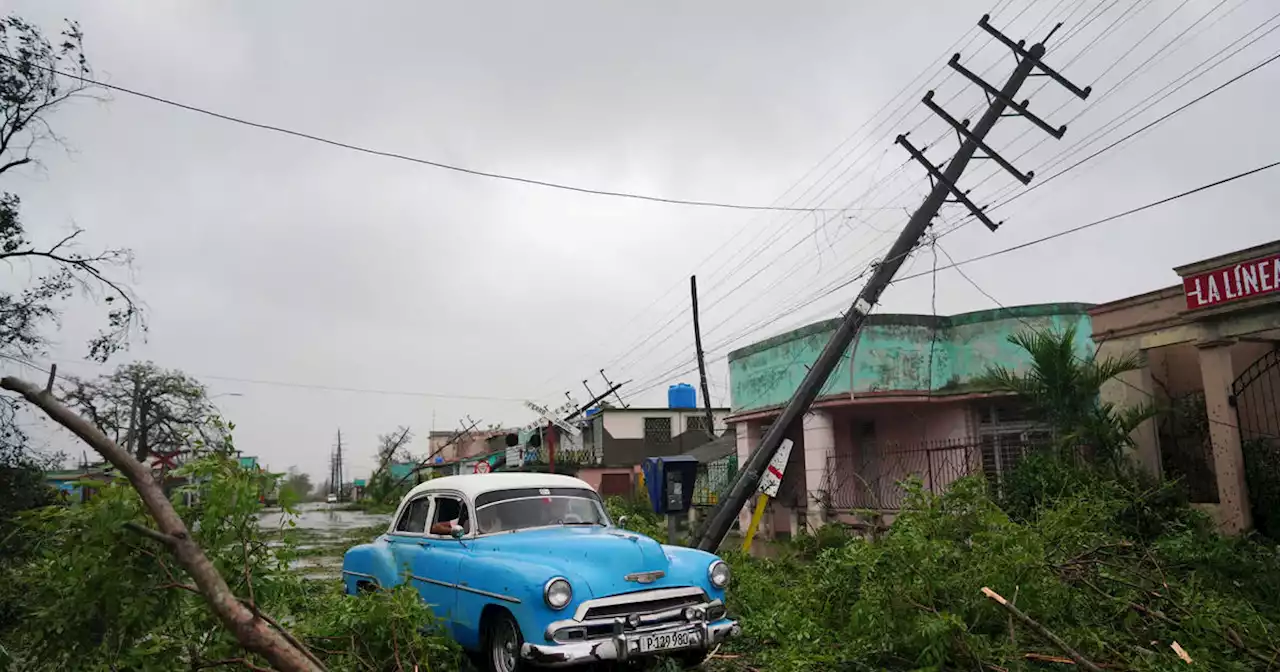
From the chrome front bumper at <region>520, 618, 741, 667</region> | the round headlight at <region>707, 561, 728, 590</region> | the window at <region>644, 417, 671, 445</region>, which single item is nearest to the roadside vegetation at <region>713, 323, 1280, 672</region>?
the round headlight at <region>707, 561, 728, 590</region>

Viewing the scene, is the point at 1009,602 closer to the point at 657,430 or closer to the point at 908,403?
the point at 908,403

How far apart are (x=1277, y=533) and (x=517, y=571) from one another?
10.1 metres

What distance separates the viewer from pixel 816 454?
753 inches

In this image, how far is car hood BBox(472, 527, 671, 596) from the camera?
263 inches

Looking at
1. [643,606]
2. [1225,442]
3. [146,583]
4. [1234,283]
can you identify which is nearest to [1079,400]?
[1225,442]

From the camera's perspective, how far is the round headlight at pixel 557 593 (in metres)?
6.35

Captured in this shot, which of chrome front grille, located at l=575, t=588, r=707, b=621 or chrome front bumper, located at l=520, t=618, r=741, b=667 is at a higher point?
chrome front grille, located at l=575, t=588, r=707, b=621

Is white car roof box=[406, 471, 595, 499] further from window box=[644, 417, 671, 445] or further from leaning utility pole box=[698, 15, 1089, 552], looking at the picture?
window box=[644, 417, 671, 445]

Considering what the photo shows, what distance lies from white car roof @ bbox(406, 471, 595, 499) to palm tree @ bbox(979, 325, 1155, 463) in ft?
26.5

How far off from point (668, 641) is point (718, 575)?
3.16 ft

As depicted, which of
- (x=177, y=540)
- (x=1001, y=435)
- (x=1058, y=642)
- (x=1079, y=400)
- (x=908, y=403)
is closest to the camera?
(x=177, y=540)

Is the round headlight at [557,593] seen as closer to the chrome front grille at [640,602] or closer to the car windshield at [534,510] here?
the chrome front grille at [640,602]

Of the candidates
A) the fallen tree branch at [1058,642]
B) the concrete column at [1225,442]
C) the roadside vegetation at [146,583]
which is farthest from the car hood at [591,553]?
the concrete column at [1225,442]

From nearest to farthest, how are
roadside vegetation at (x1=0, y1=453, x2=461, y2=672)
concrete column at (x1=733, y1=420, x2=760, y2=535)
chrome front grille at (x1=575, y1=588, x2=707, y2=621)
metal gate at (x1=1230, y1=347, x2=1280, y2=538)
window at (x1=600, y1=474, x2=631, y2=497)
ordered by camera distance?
roadside vegetation at (x1=0, y1=453, x2=461, y2=672) < chrome front grille at (x1=575, y1=588, x2=707, y2=621) < metal gate at (x1=1230, y1=347, x2=1280, y2=538) < concrete column at (x1=733, y1=420, x2=760, y2=535) < window at (x1=600, y1=474, x2=631, y2=497)
